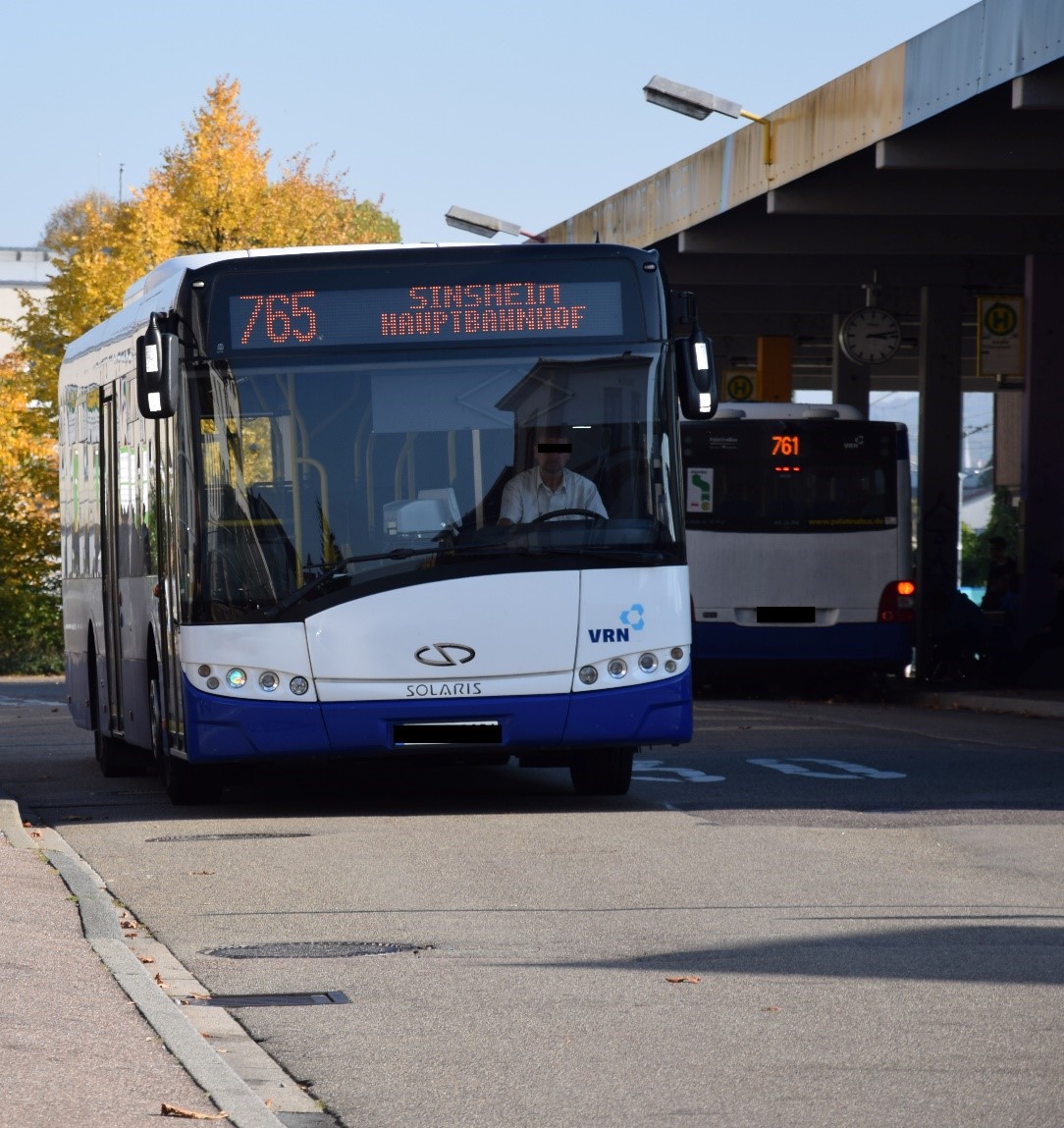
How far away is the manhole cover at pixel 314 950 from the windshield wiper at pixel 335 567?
4.16 metres

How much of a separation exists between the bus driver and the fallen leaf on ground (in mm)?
7574

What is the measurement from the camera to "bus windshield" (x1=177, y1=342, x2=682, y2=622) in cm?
1337

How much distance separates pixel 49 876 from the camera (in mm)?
10922

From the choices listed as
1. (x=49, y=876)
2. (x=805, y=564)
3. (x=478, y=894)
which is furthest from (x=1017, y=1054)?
(x=805, y=564)

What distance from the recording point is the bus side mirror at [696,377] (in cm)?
1359

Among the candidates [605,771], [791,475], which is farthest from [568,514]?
[791,475]

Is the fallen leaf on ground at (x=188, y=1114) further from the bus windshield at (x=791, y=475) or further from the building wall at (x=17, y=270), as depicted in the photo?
the building wall at (x=17, y=270)

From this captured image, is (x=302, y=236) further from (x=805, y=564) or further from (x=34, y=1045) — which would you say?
(x=34, y=1045)

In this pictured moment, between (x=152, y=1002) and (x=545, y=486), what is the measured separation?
20.5 feet

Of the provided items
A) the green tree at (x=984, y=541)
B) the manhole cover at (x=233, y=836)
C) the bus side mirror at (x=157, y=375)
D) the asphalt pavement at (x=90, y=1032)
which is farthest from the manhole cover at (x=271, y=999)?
the green tree at (x=984, y=541)

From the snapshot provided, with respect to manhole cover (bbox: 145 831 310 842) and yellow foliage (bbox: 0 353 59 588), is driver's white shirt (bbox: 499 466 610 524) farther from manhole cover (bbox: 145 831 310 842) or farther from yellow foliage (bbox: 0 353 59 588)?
yellow foliage (bbox: 0 353 59 588)

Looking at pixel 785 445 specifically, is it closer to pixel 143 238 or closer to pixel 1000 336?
pixel 1000 336

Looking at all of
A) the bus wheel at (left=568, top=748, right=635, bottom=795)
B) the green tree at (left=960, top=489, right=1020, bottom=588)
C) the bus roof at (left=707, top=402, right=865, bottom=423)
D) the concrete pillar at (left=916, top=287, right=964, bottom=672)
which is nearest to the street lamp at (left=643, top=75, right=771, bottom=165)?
the bus roof at (left=707, top=402, right=865, bottom=423)

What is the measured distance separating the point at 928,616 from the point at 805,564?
287 inches
